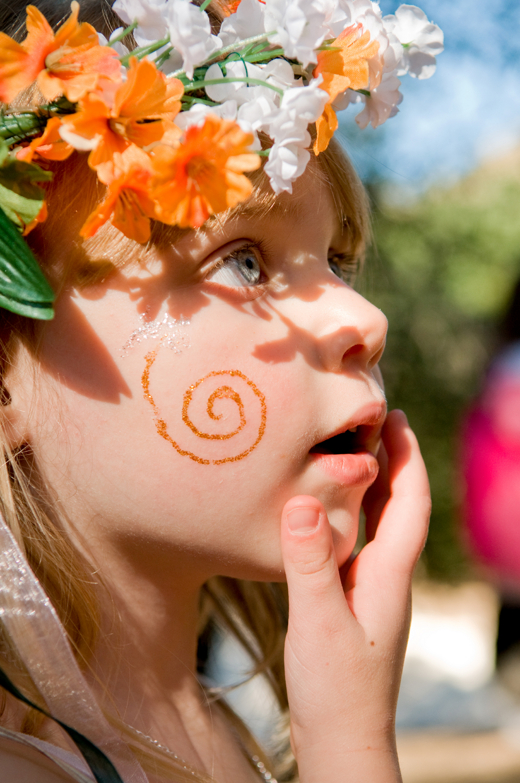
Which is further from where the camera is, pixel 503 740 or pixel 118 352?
pixel 503 740

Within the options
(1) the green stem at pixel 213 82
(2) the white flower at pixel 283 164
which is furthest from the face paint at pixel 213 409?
(1) the green stem at pixel 213 82

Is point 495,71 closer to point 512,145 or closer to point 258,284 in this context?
point 258,284

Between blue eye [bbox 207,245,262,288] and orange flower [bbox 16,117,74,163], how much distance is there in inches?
13.6

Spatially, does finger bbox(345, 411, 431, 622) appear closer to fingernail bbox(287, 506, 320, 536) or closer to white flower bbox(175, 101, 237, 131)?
fingernail bbox(287, 506, 320, 536)

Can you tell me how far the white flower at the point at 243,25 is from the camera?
121 cm

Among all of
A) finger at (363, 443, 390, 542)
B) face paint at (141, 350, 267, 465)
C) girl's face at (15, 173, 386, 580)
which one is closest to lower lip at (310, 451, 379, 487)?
girl's face at (15, 173, 386, 580)

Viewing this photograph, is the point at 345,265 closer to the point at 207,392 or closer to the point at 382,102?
the point at 382,102

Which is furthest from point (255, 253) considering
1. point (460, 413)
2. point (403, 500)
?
point (460, 413)

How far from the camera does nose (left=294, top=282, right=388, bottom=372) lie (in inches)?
52.5

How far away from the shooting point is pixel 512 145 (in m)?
5.53

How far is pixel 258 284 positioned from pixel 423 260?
452 cm

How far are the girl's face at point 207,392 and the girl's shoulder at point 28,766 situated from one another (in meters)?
0.40

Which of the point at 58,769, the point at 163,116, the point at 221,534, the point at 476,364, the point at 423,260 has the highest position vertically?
the point at 163,116

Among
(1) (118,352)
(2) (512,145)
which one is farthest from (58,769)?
(2) (512,145)
